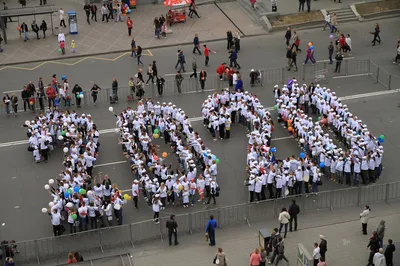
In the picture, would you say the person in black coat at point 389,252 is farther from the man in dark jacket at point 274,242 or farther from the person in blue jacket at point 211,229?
the person in blue jacket at point 211,229

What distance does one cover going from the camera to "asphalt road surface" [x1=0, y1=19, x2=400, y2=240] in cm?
3544

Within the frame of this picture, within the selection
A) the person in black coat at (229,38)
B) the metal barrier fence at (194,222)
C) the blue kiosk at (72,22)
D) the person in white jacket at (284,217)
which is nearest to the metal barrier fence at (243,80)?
the person in black coat at (229,38)

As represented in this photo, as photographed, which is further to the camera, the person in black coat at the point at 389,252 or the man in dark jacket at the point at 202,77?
the man in dark jacket at the point at 202,77

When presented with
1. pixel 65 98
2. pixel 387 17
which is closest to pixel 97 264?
pixel 65 98

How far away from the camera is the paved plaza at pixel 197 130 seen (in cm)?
3262

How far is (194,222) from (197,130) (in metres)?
9.04

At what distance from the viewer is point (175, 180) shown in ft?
114

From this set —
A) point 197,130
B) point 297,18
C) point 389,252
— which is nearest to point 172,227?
point 389,252

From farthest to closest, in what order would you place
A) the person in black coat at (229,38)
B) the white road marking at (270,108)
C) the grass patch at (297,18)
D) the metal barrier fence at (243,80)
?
the grass patch at (297,18) < the person in black coat at (229,38) < the metal barrier fence at (243,80) < the white road marking at (270,108)

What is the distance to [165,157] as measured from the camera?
38.6 metres

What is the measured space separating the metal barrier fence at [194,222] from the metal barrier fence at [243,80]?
1284 centimetres

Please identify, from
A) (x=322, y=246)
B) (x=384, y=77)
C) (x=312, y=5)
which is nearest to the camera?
(x=322, y=246)

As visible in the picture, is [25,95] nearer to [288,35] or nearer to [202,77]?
[202,77]

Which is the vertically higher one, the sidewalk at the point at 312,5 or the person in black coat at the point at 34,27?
the sidewalk at the point at 312,5
